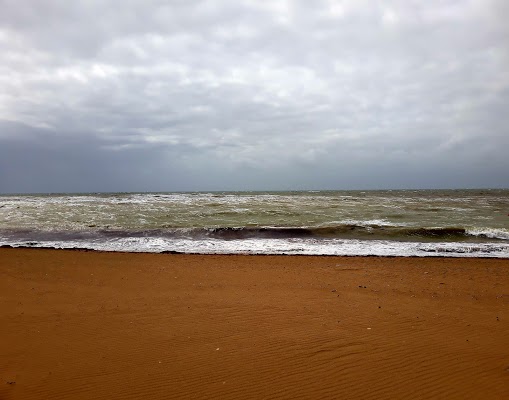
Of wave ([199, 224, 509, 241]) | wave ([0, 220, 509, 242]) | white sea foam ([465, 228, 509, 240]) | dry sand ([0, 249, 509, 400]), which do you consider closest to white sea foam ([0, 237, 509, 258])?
wave ([0, 220, 509, 242])

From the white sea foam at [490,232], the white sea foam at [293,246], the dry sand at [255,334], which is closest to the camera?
the dry sand at [255,334]

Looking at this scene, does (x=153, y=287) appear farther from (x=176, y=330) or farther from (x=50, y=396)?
(x=50, y=396)

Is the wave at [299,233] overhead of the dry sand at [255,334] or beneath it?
overhead

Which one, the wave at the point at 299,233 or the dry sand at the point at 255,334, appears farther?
the wave at the point at 299,233

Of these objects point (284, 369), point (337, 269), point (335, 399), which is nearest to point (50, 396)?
point (284, 369)

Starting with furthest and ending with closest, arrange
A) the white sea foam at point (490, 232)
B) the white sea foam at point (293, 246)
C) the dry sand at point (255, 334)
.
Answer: the white sea foam at point (490, 232), the white sea foam at point (293, 246), the dry sand at point (255, 334)

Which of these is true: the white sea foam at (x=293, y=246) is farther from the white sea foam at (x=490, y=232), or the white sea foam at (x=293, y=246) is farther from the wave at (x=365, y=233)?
the white sea foam at (x=490, y=232)

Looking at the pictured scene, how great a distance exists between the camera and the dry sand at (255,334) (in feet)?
12.5

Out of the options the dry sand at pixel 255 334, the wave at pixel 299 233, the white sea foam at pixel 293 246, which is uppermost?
the wave at pixel 299 233

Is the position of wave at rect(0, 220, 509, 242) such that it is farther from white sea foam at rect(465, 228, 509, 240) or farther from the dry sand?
the dry sand

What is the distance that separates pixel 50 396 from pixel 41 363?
0.76 meters

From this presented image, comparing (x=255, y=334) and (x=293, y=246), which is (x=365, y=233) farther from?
(x=255, y=334)

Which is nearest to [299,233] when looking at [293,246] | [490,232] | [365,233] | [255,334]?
[365,233]

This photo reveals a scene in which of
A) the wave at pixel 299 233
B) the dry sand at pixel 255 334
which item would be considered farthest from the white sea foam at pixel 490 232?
the dry sand at pixel 255 334
